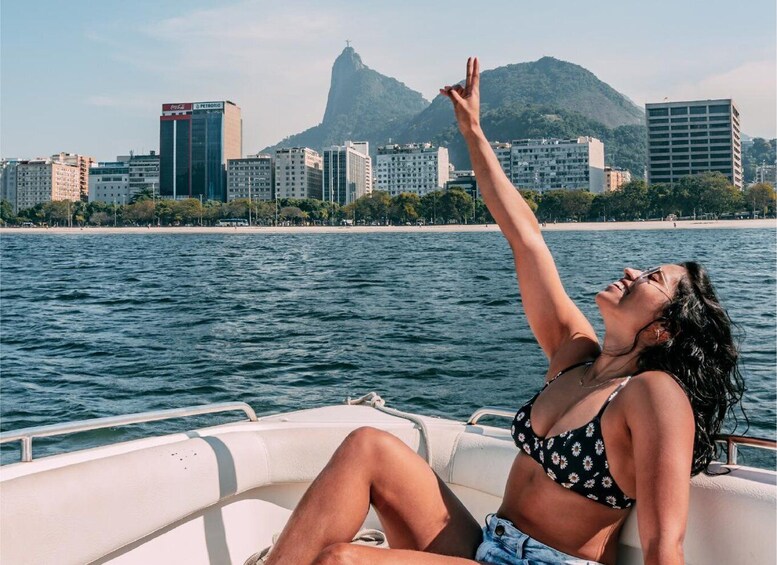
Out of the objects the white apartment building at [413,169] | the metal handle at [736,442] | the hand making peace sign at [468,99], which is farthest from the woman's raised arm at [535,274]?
the white apartment building at [413,169]

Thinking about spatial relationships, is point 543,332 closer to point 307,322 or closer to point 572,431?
point 572,431

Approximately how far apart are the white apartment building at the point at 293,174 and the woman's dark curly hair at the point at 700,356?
163 meters

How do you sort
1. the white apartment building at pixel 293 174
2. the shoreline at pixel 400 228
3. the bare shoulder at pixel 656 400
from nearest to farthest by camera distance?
the bare shoulder at pixel 656 400, the shoreline at pixel 400 228, the white apartment building at pixel 293 174

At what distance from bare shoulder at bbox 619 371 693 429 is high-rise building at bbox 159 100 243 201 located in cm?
16860

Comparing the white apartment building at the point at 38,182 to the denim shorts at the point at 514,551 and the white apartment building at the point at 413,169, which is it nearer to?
the white apartment building at the point at 413,169

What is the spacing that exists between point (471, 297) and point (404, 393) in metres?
15.1

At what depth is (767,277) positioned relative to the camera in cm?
3553

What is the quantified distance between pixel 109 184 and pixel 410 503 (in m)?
184

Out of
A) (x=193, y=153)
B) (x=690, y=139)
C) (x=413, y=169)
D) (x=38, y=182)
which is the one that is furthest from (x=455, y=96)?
(x=38, y=182)

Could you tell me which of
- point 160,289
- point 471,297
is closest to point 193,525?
point 471,297

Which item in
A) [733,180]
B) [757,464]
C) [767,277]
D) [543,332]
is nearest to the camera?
[543,332]

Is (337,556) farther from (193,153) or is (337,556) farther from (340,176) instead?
(193,153)

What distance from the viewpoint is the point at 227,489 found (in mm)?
2752

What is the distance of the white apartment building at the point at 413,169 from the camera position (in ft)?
545
